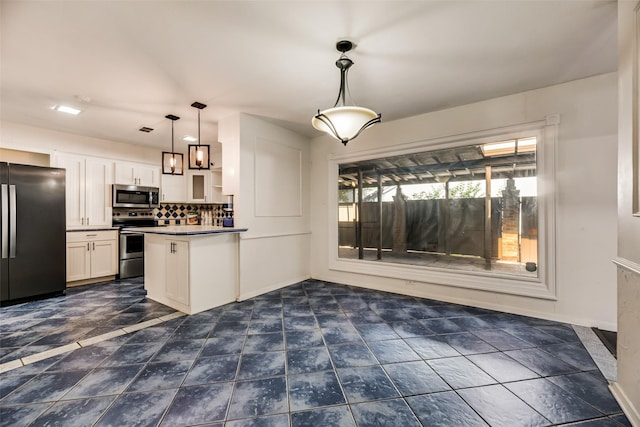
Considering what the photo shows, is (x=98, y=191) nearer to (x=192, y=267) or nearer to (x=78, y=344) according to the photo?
(x=192, y=267)

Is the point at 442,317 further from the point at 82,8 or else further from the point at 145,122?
the point at 145,122

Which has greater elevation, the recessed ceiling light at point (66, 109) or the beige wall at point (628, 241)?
the recessed ceiling light at point (66, 109)

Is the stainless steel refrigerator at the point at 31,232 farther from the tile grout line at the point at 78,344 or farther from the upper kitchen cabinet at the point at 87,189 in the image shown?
the tile grout line at the point at 78,344

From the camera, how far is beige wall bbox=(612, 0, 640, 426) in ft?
4.67

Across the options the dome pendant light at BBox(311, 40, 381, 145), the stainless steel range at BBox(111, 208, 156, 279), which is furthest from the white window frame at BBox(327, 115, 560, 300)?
the stainless steel range at BBox(111, 208, 156, 279)

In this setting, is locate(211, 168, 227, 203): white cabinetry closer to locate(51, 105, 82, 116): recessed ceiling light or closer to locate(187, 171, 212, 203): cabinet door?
locate(187, 171, 212, 203): cabinet door

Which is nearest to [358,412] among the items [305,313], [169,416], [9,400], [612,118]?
[169,416]

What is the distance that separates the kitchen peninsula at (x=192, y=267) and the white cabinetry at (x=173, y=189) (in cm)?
210

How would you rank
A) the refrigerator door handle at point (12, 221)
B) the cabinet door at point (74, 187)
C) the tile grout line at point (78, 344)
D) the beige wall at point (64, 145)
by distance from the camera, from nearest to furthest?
the tile grout line at point (78, 344) → the refrigerator door handle at point (12, 221) → the beige wall at point (64, 145) → the cabinet door at point (74, 187)

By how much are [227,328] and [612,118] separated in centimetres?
428

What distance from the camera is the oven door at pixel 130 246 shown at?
459cm

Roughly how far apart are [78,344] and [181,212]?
3.99 meters

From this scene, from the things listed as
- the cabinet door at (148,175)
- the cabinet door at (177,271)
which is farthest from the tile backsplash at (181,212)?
the cabinet door at (177,271)

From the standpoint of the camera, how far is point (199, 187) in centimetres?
580
